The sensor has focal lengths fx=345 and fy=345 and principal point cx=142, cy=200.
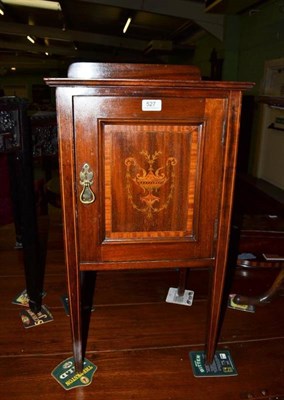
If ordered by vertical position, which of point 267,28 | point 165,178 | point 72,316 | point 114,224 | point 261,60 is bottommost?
point 72,316

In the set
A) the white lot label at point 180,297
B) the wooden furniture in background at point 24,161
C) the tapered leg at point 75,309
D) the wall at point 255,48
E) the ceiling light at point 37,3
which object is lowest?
the white lot label at point 180,297

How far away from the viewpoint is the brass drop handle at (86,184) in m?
0.98

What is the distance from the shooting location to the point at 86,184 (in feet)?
3.23

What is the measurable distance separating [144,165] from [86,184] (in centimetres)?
18

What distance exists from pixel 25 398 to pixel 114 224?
631mm

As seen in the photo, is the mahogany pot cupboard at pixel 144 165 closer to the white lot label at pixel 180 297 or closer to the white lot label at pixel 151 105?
the white lot label at pixel 151 105

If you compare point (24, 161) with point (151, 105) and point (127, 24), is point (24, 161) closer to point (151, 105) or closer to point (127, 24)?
point (151, 105)

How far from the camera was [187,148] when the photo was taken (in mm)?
1004

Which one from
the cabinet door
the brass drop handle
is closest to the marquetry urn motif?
the cabinet door

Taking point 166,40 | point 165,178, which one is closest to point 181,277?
point 165,178

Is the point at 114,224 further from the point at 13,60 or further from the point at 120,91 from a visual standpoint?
the point at 13,60

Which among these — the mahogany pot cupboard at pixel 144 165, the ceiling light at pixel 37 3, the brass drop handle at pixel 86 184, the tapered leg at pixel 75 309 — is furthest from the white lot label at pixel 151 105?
the ceiling light at pixel 37 3

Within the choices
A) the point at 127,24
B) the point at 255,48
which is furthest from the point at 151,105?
the point at 127,24

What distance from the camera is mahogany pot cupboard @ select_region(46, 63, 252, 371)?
0.94 meters
